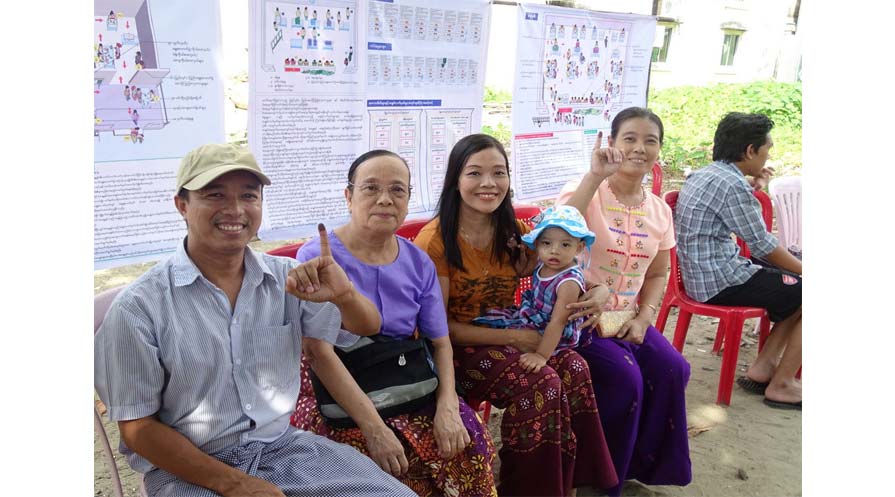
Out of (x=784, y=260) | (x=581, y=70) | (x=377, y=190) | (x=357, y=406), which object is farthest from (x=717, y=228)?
(x=357, y=406)

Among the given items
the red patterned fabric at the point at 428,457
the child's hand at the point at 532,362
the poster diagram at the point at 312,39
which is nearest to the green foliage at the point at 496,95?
the poster diagram at the point at 312,39

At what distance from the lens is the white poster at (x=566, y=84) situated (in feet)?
13.3

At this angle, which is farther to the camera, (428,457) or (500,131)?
(500,131)

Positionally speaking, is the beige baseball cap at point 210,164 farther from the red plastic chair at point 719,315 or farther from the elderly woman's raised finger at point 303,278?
the red plastic chair at point 719,315

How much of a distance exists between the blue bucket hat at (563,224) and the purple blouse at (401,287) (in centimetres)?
47

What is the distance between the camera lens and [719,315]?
3842mm

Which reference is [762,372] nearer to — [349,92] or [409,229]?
[409,229]

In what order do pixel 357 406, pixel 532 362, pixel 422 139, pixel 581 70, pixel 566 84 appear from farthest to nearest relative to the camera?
pixel 581 70, pixel 566 84, pixel 422 139, pixel 532 362, pixel 357 406

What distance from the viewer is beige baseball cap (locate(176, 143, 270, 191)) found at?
178cm

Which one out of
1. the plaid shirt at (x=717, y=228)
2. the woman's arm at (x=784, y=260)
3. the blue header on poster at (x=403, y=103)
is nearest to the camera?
the blue header on poster at (x=403, y=103)

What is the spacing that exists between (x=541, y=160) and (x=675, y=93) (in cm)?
1293

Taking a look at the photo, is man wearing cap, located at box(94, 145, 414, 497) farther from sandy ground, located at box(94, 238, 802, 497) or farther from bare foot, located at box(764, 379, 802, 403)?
bare foot, located at box(764, 379, 802, 403)

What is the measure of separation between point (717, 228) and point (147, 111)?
3054 mm

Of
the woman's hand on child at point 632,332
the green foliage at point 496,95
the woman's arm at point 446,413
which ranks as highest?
the green foliage at point 496,95
